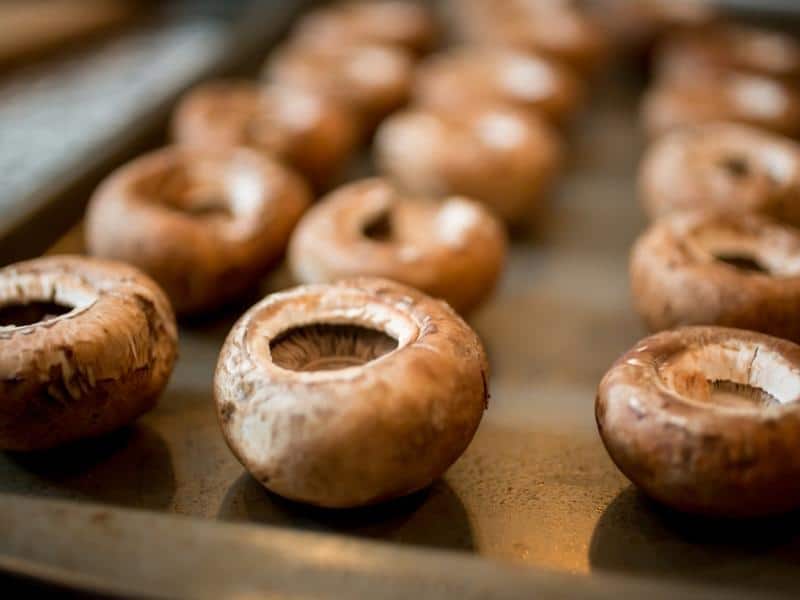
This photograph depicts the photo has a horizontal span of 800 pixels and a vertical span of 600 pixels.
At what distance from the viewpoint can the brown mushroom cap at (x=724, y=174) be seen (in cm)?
203

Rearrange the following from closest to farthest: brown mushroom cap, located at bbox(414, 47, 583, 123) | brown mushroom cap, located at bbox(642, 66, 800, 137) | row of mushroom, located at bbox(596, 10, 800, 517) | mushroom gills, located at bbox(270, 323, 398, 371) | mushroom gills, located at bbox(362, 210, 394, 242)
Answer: row of mushroom, located at bbox(596, 10, 800, 517) → mushroom gills, located at bbox(270, 323, 398, 371) → mushroom gills, located at bbox(362, 210, 394, 242) → brown mushroom cap, located at bbox(642, 66, 800, 137) → brown mushroom cap, located at bbox(414, 47, 583, 123)

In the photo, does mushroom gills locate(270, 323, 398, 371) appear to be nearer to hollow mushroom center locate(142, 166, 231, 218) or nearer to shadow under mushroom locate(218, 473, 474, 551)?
shadow under mushroom locate(218, 473, 474, 551)

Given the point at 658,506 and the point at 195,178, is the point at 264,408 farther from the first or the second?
the point at 195,178

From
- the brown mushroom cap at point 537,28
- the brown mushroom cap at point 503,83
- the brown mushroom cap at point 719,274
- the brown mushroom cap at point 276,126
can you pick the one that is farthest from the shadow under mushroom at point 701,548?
the brown mushroom cap at point 537,28

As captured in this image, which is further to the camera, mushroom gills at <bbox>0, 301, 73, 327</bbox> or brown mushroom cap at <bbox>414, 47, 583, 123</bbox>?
brown mushroom cap at <bbox>414, 47, 583, 123</bbox>

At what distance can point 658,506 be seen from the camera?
1298 mm

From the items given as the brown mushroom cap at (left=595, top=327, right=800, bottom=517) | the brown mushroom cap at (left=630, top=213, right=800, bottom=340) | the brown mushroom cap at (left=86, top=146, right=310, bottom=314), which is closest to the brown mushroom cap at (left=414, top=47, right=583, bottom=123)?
the brown mushroom cap at (left=86, top=146, right=310, bottom=314)

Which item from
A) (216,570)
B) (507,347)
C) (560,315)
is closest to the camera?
(216,570)

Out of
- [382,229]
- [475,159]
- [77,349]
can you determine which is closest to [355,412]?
[77,349]

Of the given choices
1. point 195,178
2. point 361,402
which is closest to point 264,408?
point 361,402

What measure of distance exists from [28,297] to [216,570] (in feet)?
2.07

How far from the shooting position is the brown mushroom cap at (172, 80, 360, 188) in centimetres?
226

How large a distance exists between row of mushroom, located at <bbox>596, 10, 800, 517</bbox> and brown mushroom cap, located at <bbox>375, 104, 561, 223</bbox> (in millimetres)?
309

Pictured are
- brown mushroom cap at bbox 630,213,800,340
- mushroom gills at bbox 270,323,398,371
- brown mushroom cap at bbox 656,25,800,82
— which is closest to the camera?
mushroom gills at bbox 270,323,398,371
